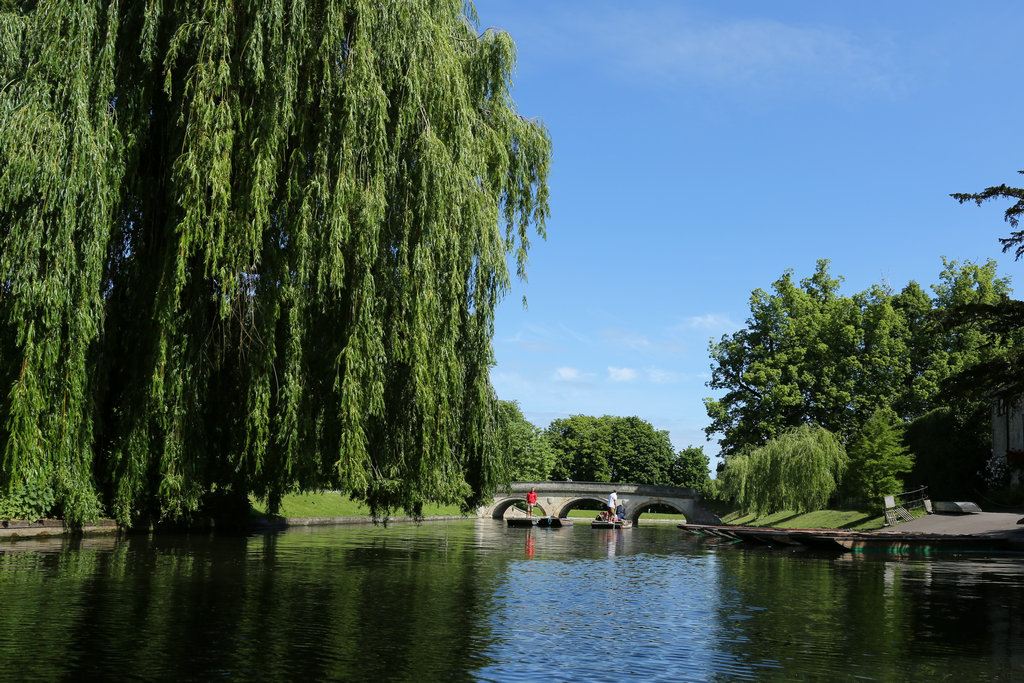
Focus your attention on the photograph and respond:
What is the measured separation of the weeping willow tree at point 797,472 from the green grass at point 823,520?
63cm

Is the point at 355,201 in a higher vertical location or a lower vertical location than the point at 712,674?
higher

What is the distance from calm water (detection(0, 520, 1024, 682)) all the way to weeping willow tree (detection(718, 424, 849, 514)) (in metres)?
21.5

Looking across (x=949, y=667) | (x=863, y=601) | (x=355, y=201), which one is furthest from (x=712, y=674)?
(x=355, y=201)

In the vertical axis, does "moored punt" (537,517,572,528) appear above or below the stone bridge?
below

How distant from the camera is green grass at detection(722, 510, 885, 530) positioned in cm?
3912

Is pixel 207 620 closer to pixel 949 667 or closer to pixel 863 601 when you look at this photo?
pixel 949 667

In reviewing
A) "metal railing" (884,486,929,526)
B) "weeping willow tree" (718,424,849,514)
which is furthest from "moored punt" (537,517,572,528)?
"metal railing" (884,486,929,526)

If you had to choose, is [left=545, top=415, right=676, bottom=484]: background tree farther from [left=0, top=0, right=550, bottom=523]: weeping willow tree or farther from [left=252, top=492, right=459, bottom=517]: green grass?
[left=0, top=0, right=550, bottom=523]: weeping willow tree

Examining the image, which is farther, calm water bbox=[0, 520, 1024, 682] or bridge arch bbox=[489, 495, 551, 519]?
bridge arch bbox=[489, 495, 551, 519]

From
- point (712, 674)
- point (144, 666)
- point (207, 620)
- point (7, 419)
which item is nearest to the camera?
point (144, 666)

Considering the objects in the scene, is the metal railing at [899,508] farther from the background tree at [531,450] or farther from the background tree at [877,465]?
the background tree at [531,450]

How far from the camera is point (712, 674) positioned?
28.9 ft

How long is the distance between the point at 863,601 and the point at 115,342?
495 inches

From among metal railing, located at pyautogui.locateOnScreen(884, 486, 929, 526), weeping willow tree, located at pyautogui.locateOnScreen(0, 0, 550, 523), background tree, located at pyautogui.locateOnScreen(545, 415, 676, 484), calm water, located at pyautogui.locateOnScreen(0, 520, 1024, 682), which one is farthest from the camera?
background tree, located at pyautogui.locateOnScreen(545, 415, 676, 484)
